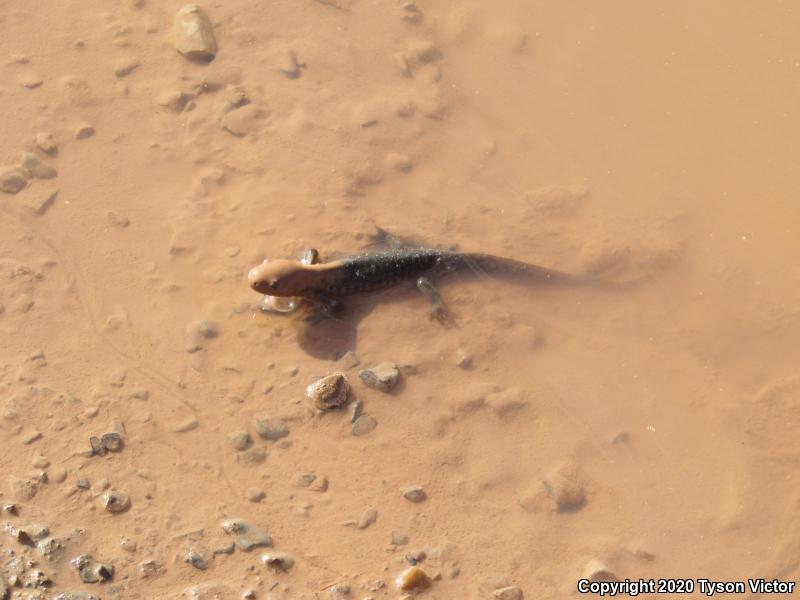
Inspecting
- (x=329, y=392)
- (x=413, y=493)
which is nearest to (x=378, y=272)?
(x=329, y=392)

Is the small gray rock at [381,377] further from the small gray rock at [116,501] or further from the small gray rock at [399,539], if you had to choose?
the small gray rock at [116,501]

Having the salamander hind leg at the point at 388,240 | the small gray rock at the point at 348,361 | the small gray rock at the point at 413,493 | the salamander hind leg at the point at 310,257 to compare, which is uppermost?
the salamander hind leg at the point at 310,257

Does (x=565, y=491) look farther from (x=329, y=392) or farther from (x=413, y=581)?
(x=329, y=392)

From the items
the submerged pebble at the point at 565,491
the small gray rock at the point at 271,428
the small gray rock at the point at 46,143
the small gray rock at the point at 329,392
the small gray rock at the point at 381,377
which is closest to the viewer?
the submerged pebble at the point at 565,491

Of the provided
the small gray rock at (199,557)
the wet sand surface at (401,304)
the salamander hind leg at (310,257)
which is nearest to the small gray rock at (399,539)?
the wet sand surface at (401,304)

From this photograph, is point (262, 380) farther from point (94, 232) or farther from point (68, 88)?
point (68, 88)

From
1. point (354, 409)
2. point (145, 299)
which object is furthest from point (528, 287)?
point (145, 299)
